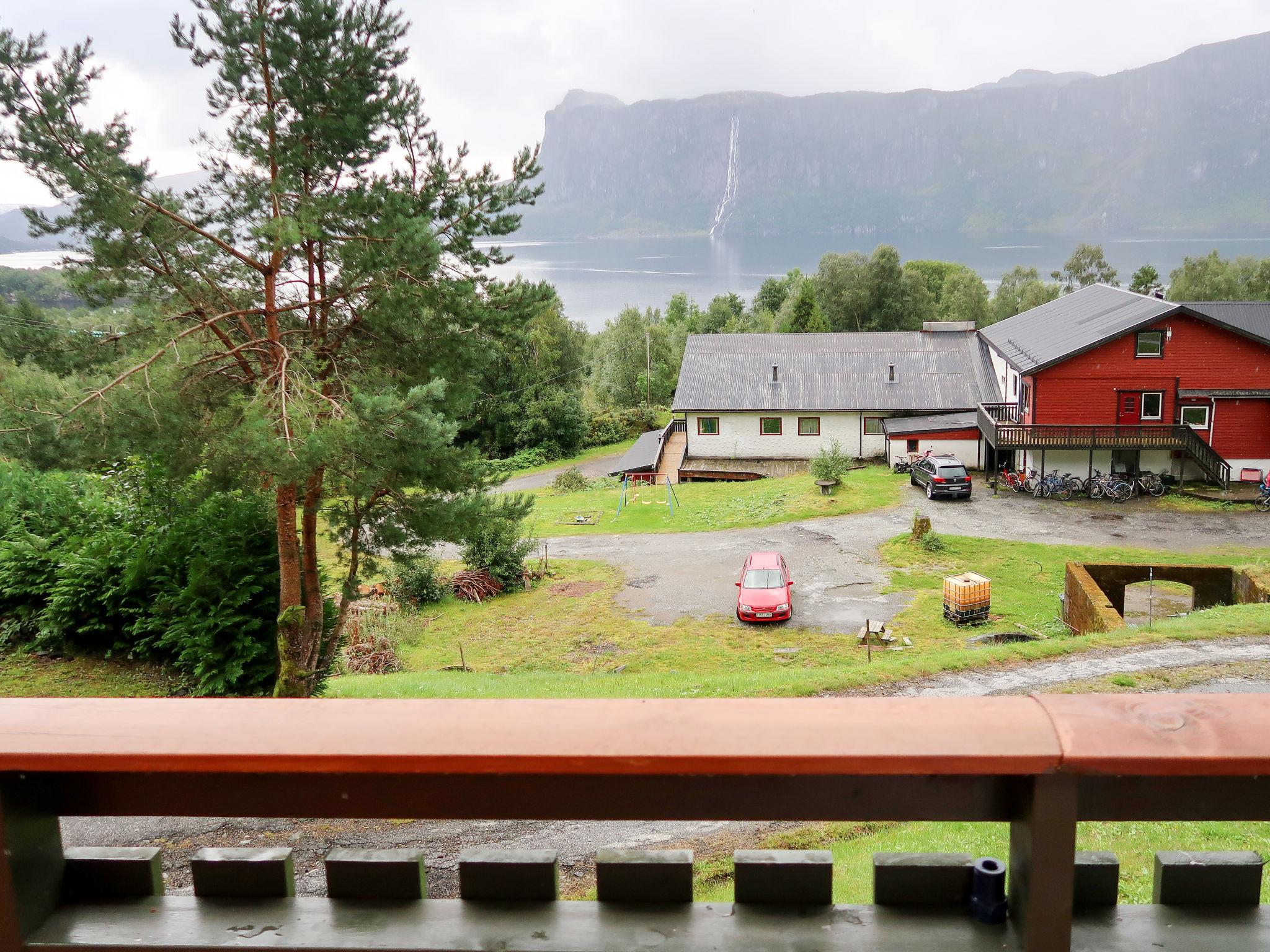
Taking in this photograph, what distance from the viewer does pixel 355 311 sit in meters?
13.1

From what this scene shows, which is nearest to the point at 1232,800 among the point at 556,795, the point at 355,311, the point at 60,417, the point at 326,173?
the point at 556,795

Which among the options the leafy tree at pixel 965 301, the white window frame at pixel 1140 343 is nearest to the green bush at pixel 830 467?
the white window frame at pixel 1140 343

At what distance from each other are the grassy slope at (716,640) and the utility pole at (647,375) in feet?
129

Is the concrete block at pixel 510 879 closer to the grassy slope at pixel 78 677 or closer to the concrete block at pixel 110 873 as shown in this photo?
the concrete block at pixel 110 873

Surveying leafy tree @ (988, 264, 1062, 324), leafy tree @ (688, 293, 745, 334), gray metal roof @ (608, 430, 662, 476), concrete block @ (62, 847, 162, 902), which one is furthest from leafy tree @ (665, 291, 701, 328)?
concrete block @ (62, 847, 162, 902)

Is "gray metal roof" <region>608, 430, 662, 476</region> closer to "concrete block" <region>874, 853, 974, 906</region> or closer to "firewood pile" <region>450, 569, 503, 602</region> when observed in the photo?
"firewood pile" <region>450, 569, 503, 602</region>

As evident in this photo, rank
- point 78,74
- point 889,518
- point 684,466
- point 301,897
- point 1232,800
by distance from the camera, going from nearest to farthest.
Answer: point 1232,800 < point 301,897 < point 78,74 < point 889,518 < point 684,466

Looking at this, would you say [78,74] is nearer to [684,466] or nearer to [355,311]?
[355,311]

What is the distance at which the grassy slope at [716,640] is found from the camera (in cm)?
1366

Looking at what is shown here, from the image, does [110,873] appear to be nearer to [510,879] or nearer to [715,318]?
[510,879]

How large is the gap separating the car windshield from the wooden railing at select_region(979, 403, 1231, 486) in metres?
15.3

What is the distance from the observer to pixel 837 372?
4328cm

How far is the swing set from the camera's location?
35875mm

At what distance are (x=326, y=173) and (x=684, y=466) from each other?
30.6 meters
